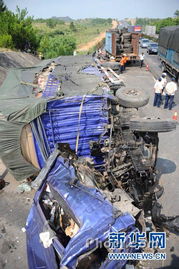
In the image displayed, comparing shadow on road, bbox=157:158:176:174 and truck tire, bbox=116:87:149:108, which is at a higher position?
truck tire, bbox=116:87:149:108

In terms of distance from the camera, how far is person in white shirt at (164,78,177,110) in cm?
939

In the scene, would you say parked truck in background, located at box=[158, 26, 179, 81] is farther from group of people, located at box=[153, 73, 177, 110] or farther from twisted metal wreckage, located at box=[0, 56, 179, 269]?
twisted metal wreckage, located at box=[0, 56, 179, 269]

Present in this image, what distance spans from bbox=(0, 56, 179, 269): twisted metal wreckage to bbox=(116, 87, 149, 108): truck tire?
0.03 meters

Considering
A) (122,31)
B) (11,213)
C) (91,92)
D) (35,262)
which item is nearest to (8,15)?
(122,31)

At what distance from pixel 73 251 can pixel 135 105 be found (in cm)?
398

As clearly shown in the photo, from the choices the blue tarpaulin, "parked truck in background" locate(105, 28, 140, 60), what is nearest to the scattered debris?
the blue tarpaulin

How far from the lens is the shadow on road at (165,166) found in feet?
20.1

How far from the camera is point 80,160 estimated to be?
4.63 metres

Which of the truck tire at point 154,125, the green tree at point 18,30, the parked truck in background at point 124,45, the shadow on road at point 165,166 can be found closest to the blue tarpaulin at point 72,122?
the truck tire at point 154,125

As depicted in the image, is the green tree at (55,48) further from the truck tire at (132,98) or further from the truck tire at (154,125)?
the truck tire at (154,125)

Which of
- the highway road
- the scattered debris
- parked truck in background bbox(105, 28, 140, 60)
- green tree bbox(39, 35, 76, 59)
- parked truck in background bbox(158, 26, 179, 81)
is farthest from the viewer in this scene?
green tree bbox(39, 35, 76, 59)

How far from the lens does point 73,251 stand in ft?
8.27

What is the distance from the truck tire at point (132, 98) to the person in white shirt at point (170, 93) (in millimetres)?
4305

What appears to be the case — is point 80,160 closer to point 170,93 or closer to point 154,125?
point 154,125
